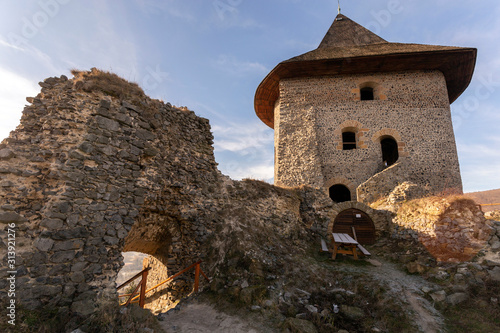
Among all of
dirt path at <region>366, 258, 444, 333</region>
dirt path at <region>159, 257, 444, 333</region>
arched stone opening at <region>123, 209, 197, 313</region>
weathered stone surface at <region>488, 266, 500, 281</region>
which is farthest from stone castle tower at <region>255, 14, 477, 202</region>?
arched stone opening at <region>123, 209, 197, 313</region>

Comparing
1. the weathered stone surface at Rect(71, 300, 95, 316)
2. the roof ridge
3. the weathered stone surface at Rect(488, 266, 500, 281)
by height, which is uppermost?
the roof ridge

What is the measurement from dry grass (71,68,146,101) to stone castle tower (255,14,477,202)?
27.8ft

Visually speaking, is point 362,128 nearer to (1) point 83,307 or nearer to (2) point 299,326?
(2) point 299,326

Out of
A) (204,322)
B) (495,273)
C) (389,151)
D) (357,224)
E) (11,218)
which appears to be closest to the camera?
(11,218)

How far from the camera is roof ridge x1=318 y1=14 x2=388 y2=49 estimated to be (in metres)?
16.3

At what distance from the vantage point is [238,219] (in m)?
7.33

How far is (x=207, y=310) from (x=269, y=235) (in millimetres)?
2921

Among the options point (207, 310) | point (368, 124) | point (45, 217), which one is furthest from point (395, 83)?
point (45, 217)

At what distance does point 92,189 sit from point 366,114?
12.8m

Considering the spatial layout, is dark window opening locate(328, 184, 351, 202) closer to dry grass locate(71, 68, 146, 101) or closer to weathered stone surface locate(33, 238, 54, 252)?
dry grass locate(71, 68, 146, 101)

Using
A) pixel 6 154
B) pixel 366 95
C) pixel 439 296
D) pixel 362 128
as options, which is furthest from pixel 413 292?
pixel 366 95

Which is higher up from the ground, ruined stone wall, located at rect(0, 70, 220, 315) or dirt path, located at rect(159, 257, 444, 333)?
ruined stone wall, located at rect(0, 70, 220, 315)

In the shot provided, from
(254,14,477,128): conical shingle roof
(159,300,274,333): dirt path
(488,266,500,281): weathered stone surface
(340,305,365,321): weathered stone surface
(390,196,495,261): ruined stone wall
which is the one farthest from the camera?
(254,14,477,128): conical shingle roof

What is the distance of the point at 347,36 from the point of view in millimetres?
16797
